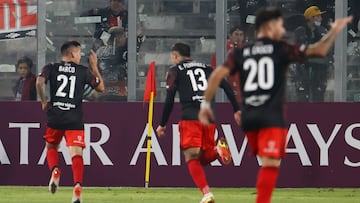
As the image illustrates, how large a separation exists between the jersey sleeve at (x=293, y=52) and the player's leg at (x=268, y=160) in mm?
661

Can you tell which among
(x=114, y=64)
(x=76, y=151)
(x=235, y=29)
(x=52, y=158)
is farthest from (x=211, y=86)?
(x=114, y=64)

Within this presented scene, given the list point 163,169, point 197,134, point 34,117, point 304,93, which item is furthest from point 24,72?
point 197,134

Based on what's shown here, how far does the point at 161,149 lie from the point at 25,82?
2.84m

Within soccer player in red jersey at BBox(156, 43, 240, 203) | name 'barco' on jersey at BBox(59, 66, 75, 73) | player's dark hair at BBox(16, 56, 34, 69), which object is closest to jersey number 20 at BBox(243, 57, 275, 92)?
soccer player in red jersey at BBox(156, 43, 240, 203)

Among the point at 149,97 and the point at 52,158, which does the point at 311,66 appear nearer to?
the point at 149,97

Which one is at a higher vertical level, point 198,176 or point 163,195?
point 198,176

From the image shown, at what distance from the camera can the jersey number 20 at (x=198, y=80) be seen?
1689 cm

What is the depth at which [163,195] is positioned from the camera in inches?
750

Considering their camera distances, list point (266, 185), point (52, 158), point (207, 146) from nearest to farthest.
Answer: point (266, 185) < point (207, 146) < point (52, 158)

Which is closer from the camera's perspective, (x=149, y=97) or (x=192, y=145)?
(x=192, y=145)

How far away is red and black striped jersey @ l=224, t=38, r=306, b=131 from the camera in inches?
468

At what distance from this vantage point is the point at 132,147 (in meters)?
21.2

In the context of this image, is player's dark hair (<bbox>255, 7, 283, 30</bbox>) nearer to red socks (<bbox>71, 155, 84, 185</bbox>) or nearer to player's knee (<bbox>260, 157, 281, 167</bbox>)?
player's knee (<bbox>260, 157, 281, 167</bbox>)

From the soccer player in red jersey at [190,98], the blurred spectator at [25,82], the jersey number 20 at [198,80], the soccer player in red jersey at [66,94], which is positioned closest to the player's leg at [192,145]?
the soccer player in red jersey at [190,98]
